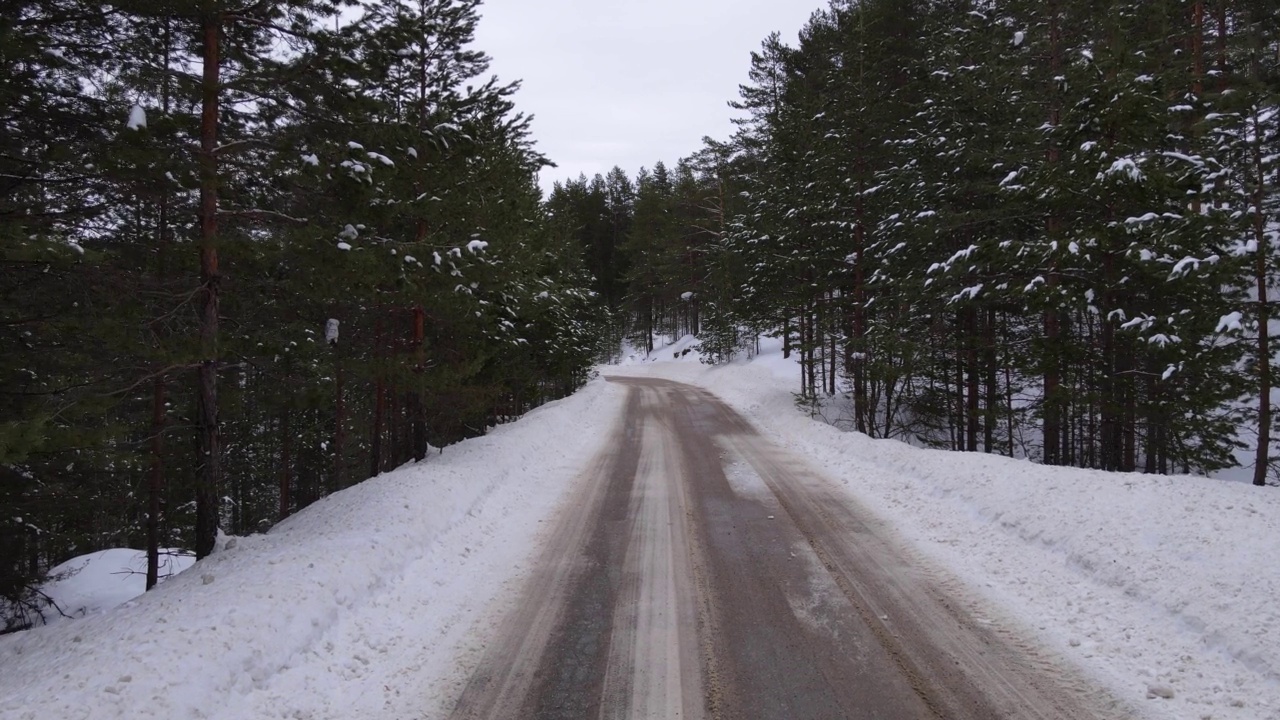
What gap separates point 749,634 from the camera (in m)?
4.99

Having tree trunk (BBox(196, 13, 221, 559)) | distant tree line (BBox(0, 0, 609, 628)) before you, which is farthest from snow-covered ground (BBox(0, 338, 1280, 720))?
distant tree line (BBox(0, 0, 609, 628))

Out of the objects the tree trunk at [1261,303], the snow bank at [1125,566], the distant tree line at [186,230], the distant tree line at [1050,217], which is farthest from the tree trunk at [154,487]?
the tree trunk at [1261,303]

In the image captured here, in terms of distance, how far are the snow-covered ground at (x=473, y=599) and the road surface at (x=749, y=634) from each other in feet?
1.23

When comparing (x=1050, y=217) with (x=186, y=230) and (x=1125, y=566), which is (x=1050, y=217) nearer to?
(x=1125, y=566)

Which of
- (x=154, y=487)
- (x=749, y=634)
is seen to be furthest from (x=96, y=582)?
(x=749, y=634)

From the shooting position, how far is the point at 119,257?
7625 millimetres

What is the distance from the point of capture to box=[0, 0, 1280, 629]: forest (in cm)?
695

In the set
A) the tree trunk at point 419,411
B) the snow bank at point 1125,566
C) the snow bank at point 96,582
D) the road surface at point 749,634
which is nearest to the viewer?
the road surface at point 749,634

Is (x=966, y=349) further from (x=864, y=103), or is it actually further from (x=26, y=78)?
(x=26, y=78)

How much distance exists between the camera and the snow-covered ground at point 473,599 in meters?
4.00

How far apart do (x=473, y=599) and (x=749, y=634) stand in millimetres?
2658

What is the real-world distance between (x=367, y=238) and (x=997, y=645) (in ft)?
27.1

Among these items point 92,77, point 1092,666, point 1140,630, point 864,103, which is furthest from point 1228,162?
point 92,77

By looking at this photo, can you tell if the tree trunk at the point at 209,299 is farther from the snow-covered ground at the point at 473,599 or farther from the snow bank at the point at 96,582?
the snow bank at the point at 96,582
